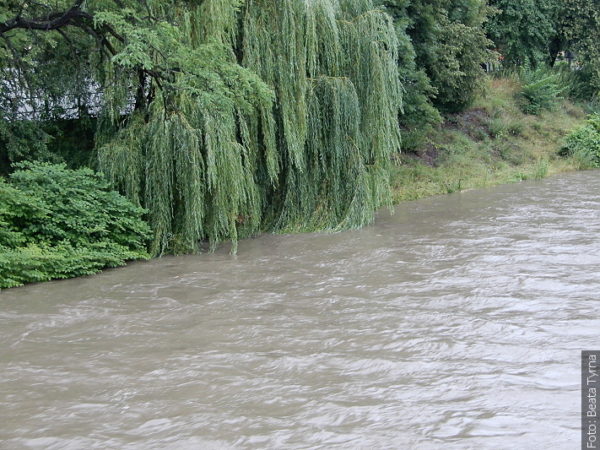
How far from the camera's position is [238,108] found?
43.2 feet

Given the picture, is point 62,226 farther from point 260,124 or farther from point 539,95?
point 539,95

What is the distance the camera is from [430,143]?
25078 millimetres

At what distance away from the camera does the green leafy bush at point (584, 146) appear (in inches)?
1033

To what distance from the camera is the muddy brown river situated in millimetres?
6238

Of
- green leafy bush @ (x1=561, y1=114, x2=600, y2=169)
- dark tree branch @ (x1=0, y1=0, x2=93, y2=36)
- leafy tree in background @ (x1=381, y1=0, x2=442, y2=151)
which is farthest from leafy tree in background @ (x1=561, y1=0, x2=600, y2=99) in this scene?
dark tree branch @ (x1=0, y1=0, x2=93, y2=36)

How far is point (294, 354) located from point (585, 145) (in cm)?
2264

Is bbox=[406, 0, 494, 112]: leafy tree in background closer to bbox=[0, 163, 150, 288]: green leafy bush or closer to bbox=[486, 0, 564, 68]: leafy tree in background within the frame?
bbox=[486, 0, 564, 68]: leafy tree in background

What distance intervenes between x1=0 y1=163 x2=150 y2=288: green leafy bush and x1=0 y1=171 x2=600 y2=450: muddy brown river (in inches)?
13.6

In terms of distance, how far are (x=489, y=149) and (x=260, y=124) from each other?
550 inches

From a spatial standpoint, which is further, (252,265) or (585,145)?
(585,145)

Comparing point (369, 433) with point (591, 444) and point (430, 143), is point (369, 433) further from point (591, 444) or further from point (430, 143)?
point (430, 143)

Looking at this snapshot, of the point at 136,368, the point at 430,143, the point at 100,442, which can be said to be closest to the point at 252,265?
the point at 136,368

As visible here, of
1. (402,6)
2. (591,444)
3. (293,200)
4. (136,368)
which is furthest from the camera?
(402,6)

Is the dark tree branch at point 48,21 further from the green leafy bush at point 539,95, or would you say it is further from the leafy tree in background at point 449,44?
the green leafy bush at point 539,95
